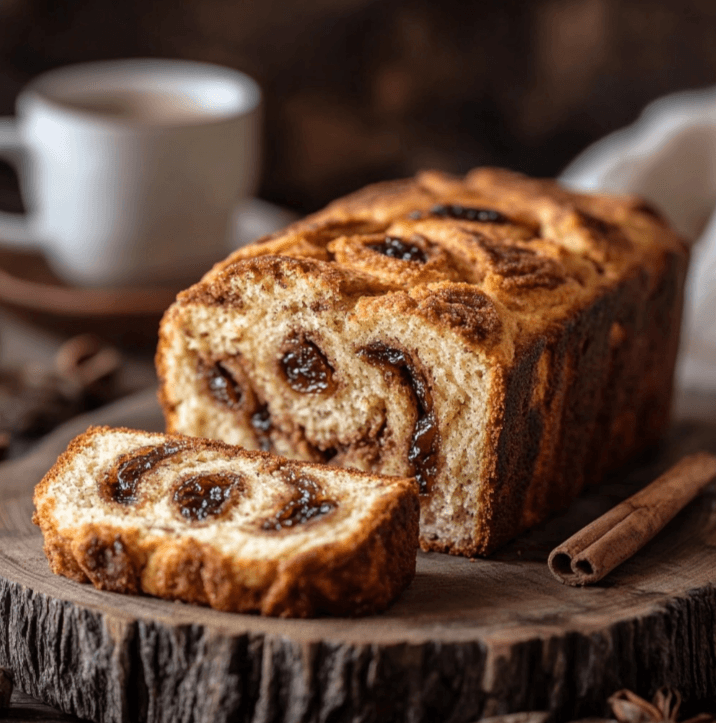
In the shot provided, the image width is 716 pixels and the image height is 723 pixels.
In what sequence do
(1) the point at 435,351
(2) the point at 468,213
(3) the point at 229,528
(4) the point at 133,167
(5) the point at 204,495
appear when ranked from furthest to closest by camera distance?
(4) the point at 133,167 → (2) the point at 468,213 → (1) the point at 435,351 → (5) the point at 204,495 → (3) the point at 229,528

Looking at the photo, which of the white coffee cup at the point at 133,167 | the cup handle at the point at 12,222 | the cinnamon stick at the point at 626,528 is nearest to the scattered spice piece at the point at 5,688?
the cinnamon stick at the point at 626,528

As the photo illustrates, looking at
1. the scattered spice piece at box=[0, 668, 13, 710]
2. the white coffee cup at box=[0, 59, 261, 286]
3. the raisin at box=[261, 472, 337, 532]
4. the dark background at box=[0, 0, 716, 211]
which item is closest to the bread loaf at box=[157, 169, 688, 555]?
the raisin at box=[261, 472, 337, 532]

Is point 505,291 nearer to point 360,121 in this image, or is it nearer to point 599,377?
point 599,377

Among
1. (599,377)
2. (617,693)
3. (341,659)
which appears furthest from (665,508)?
(341,659)

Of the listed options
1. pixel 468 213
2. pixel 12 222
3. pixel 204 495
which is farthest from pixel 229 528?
pixel 12 222

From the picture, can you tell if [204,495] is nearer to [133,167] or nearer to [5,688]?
[5,688]

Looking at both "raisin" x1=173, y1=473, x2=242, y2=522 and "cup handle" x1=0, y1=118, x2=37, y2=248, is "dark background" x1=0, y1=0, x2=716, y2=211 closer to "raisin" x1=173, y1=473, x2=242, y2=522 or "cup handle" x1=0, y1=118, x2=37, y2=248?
"cup handle" x1=0, y1=118, x2=37, y2=248
